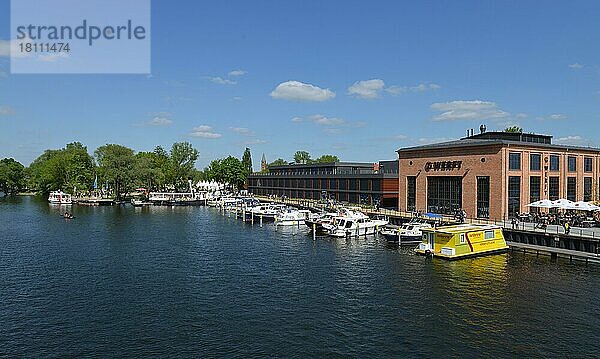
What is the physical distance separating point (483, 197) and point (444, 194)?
6.96 m

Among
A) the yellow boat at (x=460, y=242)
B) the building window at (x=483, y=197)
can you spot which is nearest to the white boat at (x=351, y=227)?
the building window at (x=483, y=197)

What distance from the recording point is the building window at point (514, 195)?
61.1m

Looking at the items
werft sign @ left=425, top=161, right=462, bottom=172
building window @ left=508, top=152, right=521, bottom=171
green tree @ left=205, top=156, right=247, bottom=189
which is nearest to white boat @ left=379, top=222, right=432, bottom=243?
werft sign @ left=425, top=161, right=462, bottom=172

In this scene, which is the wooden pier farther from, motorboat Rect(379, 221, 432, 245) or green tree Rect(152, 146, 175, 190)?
green tree Rect(152, 146, 175, 190)

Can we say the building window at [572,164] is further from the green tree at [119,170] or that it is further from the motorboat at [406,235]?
the green tree at [119,170]

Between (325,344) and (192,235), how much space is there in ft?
143

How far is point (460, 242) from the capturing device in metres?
45.9

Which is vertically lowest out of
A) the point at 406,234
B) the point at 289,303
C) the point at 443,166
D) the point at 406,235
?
the point at 289,303

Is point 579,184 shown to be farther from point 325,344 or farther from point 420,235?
point 325,344

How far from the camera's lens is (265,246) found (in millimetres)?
55312

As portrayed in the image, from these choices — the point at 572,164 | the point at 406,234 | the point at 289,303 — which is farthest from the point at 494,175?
the point at 289,303

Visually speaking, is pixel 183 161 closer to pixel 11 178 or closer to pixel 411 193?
pixel 11 178

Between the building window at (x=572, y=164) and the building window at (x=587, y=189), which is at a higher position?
the building window at (x=572, y=164)

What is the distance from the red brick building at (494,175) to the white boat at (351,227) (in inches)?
489
